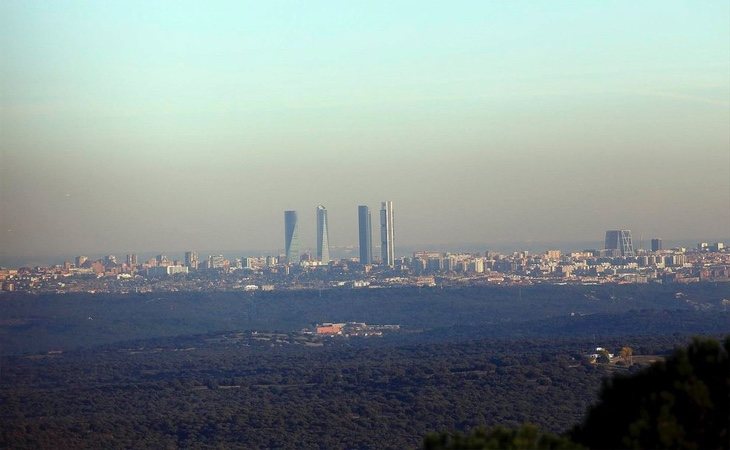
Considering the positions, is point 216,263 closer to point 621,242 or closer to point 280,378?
point 621,242

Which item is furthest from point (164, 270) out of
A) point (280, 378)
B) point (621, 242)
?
point (280, 378)

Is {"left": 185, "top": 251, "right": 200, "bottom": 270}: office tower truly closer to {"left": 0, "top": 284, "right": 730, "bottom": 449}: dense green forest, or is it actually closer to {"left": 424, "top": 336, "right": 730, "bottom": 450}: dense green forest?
{"left": 0, "top": 284, "right": 730, "bottom": 449}: dense green forest

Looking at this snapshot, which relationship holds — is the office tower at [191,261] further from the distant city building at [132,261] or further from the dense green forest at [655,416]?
the dense green forest at [655,416]

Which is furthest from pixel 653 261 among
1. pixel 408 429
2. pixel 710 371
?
pixel 710 371

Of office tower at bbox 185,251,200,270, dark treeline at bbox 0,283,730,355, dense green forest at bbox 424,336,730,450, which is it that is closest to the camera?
dense green forest at bbox 424,336,730,450

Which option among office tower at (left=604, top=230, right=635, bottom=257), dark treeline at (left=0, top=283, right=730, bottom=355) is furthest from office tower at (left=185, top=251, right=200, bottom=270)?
office tower at (left=604, top=230, right=635, bottom=257)

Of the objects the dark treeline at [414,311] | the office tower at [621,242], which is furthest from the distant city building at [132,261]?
the office tower at [621,242]

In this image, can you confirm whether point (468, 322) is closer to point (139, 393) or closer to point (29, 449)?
point (139, 393)
